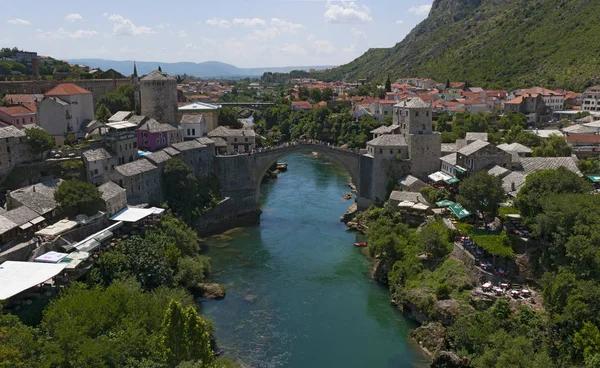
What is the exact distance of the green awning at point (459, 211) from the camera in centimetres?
2922

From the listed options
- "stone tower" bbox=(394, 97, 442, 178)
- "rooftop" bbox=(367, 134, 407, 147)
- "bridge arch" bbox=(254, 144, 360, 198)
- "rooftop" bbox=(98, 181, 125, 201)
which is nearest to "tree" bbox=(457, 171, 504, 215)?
"stone tower" bbox=(394, 97, 442, 178)

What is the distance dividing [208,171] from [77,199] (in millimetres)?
15148

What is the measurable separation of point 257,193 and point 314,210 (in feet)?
15.7

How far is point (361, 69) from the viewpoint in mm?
158500

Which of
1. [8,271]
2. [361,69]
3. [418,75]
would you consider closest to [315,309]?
[8,271]

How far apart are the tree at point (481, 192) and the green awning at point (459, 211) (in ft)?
1.94

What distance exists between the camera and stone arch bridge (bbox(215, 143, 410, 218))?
39.5 meters

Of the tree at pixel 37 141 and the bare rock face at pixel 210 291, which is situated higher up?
the tree at pixel 37 141

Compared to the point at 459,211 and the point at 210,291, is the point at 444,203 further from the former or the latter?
the point at 210,291

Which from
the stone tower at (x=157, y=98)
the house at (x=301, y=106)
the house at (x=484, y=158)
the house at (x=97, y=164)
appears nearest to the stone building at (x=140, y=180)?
the house at (x=97, y=164)

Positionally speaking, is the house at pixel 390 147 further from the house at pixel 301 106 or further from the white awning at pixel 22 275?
the house at pixel 301 106

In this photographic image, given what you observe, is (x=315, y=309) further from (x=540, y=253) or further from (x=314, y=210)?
(x=314, y=210)

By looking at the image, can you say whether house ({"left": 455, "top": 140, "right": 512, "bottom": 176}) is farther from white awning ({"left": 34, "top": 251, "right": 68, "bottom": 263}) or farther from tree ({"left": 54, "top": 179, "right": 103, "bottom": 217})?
white awning ({"left": 34, "top": 251, "right": 68, "bottom": 263})

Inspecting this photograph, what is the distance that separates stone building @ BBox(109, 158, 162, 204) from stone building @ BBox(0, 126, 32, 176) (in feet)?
16.4
